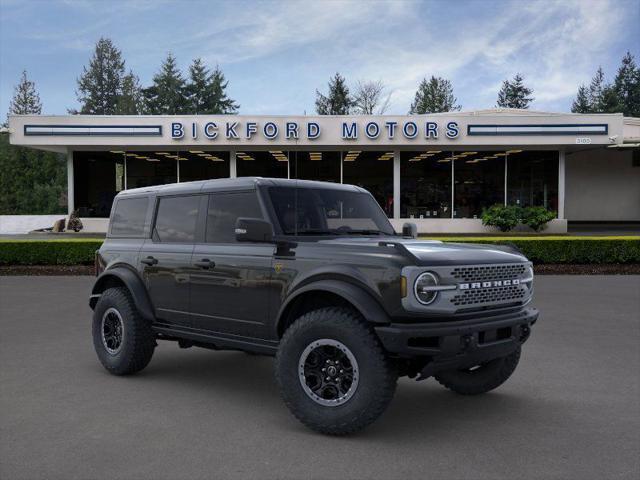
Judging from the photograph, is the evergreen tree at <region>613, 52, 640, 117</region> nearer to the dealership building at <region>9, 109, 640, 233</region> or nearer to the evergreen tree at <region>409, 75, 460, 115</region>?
the evergreen tree at <region>409, 75, 460, 115</region>

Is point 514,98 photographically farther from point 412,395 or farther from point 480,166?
point 412,395

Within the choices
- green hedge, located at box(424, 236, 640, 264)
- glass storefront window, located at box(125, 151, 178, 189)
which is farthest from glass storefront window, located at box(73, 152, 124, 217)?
green hedge, located at box(424, 236, 640, 264)

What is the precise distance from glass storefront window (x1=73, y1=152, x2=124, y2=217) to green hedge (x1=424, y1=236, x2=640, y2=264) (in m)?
19.3

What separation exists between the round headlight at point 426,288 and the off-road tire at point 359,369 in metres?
A: 0.46

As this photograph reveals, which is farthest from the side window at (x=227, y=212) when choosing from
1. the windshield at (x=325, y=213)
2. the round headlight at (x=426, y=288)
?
the round headlight at (x=426, y=288)

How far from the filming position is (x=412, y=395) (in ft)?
18.5

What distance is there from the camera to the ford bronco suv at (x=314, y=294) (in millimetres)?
4277

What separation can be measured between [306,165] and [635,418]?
24.8 m

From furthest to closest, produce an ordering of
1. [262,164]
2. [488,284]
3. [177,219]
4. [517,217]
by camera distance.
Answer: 1. [262,164]
2. [517,217]
3. [177,219]
4. [488,284]

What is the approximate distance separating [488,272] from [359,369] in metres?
1.26

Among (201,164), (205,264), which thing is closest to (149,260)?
(205,264)

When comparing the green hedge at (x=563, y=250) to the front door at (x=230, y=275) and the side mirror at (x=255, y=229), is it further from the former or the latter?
the side mirror at (x=255, y=229)

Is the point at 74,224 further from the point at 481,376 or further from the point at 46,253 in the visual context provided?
the point at 481,376

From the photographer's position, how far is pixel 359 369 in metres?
4.31
